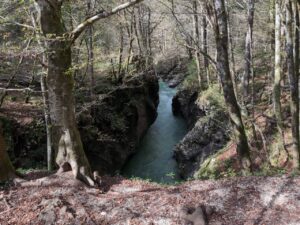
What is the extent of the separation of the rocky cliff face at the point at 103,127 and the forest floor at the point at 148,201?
5.89 meters

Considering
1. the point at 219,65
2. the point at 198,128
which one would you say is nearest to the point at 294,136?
the point at 219,65

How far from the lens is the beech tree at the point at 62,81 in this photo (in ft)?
21.3

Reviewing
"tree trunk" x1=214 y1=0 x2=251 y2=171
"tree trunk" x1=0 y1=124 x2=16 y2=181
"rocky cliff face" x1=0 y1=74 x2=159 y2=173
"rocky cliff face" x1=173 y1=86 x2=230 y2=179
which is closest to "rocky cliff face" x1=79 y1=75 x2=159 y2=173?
"rocky cliff face" x1=0 y1=74 x2=159 y2=173

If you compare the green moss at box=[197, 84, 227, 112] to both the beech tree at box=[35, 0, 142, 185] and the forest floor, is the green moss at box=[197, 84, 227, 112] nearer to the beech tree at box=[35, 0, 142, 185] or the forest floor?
the forest floor

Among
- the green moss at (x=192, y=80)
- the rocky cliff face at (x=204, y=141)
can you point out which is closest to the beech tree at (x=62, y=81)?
the rocky cliff face at (x=204, y=141)

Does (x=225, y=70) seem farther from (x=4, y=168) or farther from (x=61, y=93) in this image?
(x=4, y=168)

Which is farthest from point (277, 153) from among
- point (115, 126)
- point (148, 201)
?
point (148, 201)

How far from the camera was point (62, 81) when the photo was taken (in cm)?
695

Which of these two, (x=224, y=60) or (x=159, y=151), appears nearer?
(x=224, y=60)

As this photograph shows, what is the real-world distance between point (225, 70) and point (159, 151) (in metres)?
13.5

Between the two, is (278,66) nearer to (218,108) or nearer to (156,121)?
(218,108)

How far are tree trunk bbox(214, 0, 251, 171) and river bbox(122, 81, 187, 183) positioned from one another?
6.72 m

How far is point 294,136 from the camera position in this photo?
9930 millimetres

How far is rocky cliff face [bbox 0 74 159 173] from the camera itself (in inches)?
530
